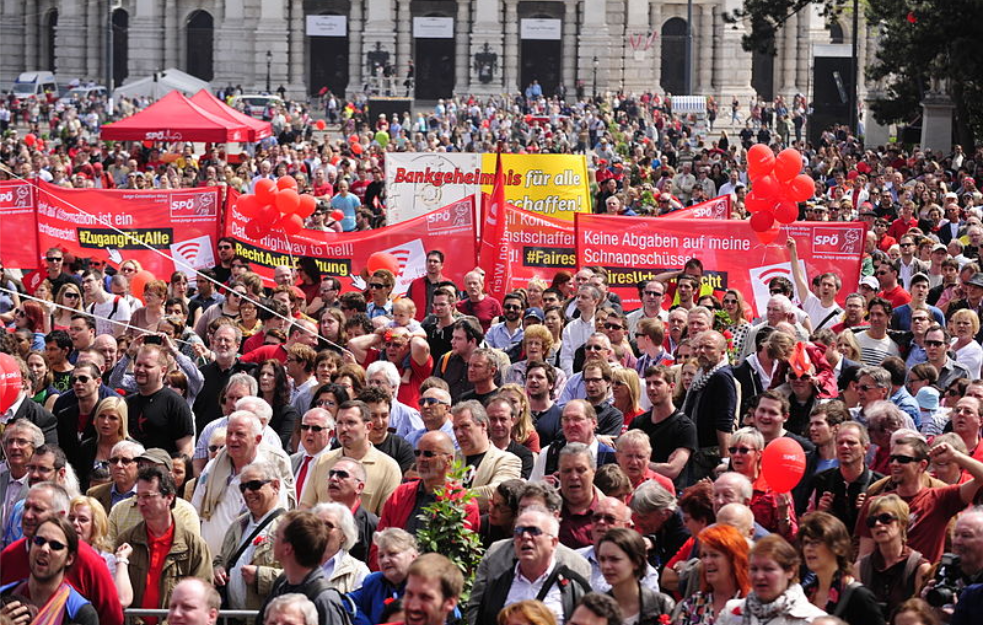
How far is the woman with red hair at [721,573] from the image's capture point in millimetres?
7543

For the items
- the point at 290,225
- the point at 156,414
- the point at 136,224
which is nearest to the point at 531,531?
the point at 156,414

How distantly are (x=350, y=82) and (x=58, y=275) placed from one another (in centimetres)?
5458

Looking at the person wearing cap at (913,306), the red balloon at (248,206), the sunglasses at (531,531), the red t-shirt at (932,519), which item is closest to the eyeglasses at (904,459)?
the red t-shirt at (932,519)

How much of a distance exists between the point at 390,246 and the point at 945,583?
33.2 ft

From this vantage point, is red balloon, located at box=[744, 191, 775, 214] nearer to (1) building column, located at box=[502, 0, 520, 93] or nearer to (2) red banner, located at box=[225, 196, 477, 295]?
(2) red banner, located at box=[225, 196, 477, 295]

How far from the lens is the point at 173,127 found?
33.1m

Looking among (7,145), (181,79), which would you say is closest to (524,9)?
(181,79)

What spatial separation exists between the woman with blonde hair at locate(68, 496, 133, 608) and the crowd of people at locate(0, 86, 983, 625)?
14mm

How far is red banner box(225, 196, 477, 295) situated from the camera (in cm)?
1717

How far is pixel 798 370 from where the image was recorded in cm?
1105

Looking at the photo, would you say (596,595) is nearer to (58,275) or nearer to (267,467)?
(267,467)

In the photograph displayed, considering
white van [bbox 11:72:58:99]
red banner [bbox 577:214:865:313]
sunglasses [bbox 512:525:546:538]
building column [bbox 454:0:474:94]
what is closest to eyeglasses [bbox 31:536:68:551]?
sunglasses [bbox 512:525:546:538]

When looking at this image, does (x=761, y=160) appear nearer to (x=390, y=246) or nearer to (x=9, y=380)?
(x=390, y=246)

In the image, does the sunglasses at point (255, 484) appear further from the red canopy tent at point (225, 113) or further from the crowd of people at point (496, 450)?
the red canopy tent at point (225, 113)
